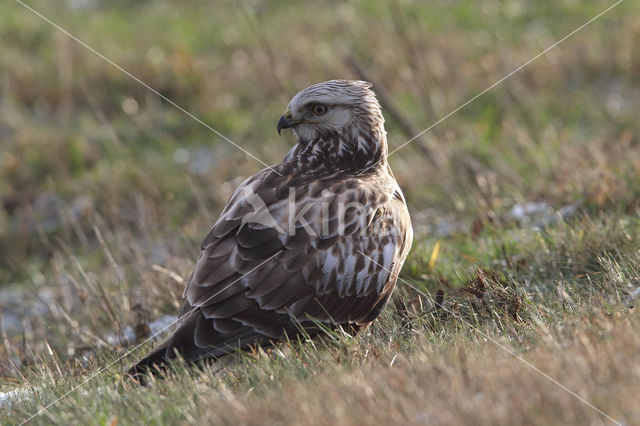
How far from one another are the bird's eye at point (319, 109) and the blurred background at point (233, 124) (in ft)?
4.66

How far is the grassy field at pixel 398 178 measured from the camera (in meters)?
3.45

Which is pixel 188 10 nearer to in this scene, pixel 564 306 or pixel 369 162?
pixel 369 162

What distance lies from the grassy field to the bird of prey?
0.58ft

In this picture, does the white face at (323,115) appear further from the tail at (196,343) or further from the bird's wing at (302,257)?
the tail at (196,343)

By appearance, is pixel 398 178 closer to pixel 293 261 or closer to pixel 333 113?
pixel 333 113

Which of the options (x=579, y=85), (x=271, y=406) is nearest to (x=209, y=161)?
(x=579, y=85)

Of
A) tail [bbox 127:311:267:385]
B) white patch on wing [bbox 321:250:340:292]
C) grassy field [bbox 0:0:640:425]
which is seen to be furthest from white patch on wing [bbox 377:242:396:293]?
tail [bbox 127:311:267:385]

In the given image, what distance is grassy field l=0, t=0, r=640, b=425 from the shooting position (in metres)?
3.45

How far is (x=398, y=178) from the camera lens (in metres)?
9.20

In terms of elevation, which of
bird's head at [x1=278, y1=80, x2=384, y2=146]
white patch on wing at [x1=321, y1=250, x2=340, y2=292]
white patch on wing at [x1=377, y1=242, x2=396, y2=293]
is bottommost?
white patch on wing at [x1=377, y1=242, x2=396, y2=293]

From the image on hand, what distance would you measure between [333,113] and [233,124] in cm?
641

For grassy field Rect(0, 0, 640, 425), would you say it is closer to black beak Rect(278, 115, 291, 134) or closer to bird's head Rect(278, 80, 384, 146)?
bird's head Rect(278, 80, 384, 146)

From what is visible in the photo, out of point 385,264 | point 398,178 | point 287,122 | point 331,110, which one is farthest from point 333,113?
point 398,178

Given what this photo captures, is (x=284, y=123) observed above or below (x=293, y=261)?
above
